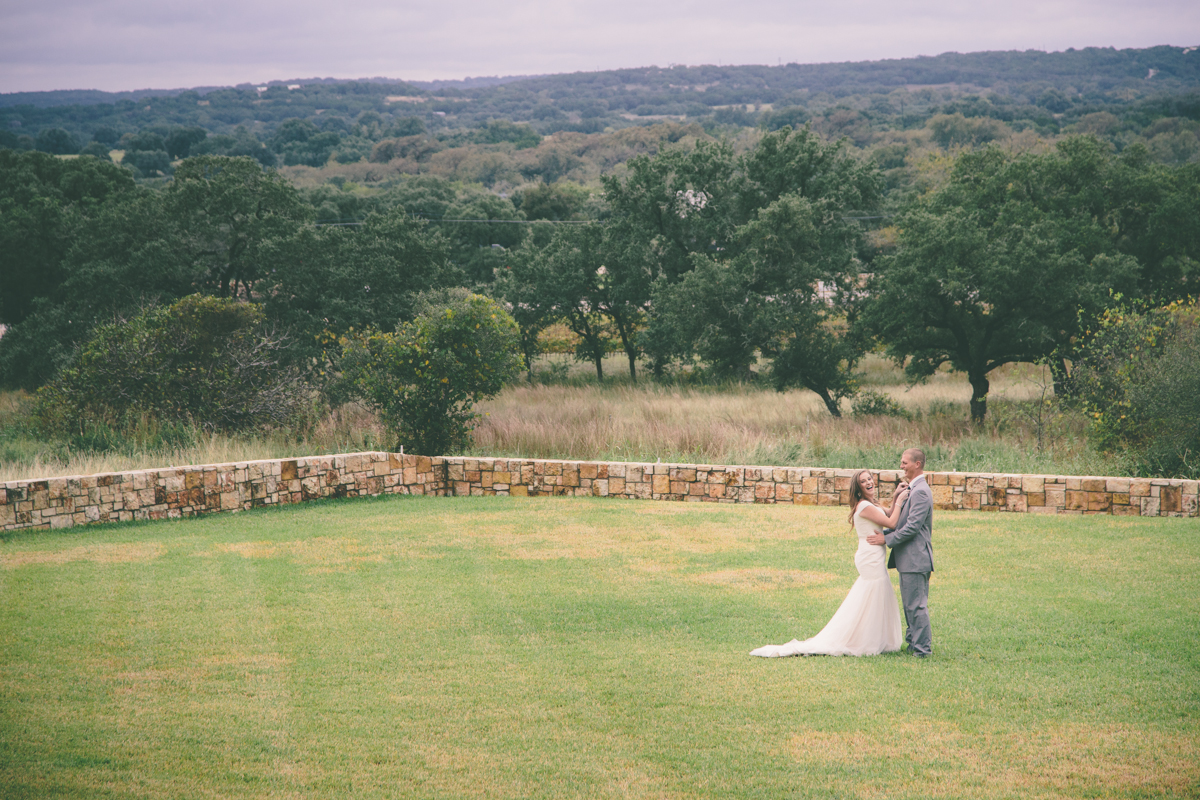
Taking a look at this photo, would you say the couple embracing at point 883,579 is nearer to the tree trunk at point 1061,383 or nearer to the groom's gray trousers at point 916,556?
the groom's gray trousers at point 916,556

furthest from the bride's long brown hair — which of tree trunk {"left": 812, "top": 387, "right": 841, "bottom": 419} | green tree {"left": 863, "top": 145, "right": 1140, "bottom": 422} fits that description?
tree trunk {"left": 812, "top": 387, "right": 841, "bottom": 419}

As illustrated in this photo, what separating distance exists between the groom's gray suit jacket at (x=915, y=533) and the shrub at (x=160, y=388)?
13.4 metres

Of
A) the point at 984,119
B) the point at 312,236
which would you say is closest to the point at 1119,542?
the point at 312,236

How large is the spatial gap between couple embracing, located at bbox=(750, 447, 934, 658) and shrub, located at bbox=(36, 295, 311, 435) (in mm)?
13068

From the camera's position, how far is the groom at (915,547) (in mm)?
6633

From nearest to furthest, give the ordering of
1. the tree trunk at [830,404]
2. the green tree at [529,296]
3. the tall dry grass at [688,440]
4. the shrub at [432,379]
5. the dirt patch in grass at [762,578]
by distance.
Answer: the dirt patch in grass at [762,578]
the tall dry grass at [688,440]
the shrub at [432,379]
the tree trunk at [830,404]
the green tree at [529,296]

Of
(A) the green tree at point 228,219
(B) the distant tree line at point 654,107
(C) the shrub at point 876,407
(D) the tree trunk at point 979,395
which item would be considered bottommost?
(C) the shrub at point 876,407

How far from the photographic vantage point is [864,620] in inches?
269

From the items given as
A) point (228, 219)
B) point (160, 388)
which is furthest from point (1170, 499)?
point (228, 219)

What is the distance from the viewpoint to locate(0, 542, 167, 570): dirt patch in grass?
375 inches

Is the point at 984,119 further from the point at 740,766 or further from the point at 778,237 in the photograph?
the point at 740,766

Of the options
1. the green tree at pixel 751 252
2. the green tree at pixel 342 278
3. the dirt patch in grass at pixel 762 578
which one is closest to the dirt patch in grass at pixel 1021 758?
the dirt patch in grass at pixel 762 578

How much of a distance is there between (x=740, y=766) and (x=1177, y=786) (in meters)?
2.30

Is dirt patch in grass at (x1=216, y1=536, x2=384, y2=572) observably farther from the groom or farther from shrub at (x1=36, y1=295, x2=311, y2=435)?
shrub at (x1=36, y1=295, x2=311, y2=435)
